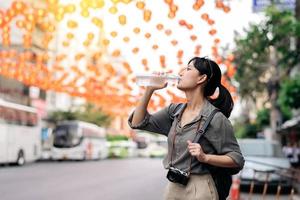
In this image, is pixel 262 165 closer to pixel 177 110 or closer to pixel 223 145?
pixel 177 110

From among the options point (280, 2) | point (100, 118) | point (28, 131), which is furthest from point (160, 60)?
point (100, 118)

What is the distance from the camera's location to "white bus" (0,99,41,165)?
96.5ft

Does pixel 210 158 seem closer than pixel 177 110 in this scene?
Yes

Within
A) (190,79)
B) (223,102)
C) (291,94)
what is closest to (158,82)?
(190,79)

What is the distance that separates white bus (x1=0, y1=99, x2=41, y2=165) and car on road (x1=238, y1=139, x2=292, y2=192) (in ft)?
46.1

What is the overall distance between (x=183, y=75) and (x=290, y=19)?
48.0ft

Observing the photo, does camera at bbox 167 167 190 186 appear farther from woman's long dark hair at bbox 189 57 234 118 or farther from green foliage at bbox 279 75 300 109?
green foliage at bbox 279 75 300 109

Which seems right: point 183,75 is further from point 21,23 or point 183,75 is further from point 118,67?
point 118,67

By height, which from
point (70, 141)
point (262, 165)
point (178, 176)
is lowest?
point (70, 141)

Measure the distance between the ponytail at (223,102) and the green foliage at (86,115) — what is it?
150 ft

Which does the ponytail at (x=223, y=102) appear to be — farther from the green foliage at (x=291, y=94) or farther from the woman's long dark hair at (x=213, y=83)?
the green foliage at (x=291, y=94)

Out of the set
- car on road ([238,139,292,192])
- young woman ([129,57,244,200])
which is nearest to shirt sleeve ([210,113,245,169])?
young woman ([129,57,244,200])

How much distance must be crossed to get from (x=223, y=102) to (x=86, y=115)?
1924 inches

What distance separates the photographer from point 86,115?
52281 mm
